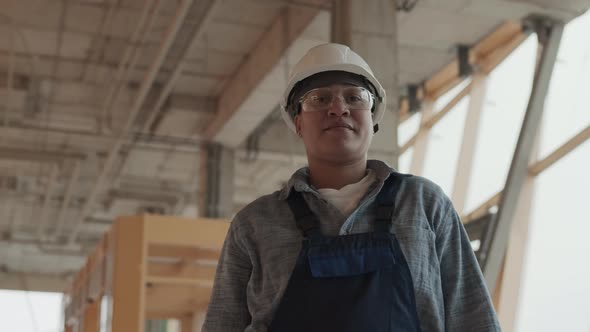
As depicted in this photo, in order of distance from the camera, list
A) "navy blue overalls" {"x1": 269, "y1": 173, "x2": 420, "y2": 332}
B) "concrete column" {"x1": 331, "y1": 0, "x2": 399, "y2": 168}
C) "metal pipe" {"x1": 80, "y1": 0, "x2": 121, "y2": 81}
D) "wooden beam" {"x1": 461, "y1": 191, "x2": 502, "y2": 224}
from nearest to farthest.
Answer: "navy blue overalls" {"x1": 269, "y1": 173, "x2": 420, "y2": 332} < "concrete column" {"x1": 331, "y1": 0, "x2": 399, "y2": 168} < "metal pipe" {"x1": 80, "y1": 0, "x2": 121, "y2": 81} < "wooden beam" {"x1": 461, "y1": 191, "x2": 502, "y2": 224}

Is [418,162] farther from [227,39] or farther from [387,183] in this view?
[387,183]

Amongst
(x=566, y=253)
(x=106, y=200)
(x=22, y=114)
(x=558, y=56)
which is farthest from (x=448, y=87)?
(x=106, y=200)

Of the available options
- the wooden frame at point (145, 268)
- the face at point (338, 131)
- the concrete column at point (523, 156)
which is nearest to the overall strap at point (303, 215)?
the face at point (338, 131)

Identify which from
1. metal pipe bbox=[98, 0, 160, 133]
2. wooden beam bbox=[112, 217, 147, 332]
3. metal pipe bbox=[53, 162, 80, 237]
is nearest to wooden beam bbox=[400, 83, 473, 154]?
metal pipe bbox=[98, 0, 160, 133]

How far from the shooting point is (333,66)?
2428mm

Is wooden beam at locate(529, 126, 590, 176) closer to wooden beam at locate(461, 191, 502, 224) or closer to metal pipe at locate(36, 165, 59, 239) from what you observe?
wooden beam at locate(461, 191, 502, 224)

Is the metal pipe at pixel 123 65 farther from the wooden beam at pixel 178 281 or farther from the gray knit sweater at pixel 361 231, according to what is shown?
the gray knit sweater at pixel 361 231

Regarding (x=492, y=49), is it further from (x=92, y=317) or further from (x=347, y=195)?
(x=347, y=195)

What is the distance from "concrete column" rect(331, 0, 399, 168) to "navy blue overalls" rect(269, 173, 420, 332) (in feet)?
19.6

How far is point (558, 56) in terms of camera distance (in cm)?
1020

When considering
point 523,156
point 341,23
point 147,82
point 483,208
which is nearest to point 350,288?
point 341,23

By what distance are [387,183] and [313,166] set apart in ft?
0.70

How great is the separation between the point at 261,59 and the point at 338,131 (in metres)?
9.70

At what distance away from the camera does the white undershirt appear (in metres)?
2.31
